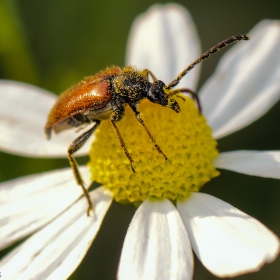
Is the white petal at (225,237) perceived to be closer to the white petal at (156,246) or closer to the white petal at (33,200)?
the white petal at (156,246)

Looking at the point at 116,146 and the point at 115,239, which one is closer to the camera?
the point at 116,146

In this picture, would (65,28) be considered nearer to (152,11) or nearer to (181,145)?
(152,11)

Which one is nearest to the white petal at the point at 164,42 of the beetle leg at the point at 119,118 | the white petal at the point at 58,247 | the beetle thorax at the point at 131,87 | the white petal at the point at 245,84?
the white petal at the point at 245,84

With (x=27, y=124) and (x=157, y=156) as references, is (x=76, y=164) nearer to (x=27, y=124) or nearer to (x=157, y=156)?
(x=157, y=156)

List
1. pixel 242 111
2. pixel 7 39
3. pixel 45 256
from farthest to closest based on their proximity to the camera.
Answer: pixel 7 39, pixel 242 111, pixel 45 256

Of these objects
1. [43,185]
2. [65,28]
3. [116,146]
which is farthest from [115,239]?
[65,28]
